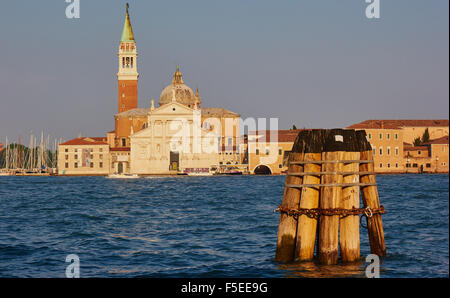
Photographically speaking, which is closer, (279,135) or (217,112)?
(279,135)

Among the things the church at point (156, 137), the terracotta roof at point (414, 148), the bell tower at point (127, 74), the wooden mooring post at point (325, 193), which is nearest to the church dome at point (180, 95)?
the church at point (156, 137)

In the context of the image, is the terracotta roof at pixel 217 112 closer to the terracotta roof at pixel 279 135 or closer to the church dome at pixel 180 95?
the church dome at pixel 180 95

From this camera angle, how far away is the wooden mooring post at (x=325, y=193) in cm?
781

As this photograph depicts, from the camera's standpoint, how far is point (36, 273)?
966cm

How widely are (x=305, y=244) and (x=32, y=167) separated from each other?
89.9 m

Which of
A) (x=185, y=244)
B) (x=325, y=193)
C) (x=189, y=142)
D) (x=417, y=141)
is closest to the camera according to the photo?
(x=325, y=193)

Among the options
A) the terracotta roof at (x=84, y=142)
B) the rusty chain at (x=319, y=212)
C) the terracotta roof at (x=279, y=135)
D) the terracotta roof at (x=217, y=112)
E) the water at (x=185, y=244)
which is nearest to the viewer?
the rusty chain at (x=319, y=212)

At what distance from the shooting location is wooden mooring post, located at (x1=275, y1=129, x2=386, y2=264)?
7.81 meters

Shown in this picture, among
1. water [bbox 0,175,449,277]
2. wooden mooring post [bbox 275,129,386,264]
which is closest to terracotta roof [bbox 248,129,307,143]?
water [bbox 0,175,449,277]

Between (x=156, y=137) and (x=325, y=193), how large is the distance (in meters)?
71.0

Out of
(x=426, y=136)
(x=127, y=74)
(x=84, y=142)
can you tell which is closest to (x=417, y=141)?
(x=426, y=136)

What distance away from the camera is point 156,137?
78.2 metres

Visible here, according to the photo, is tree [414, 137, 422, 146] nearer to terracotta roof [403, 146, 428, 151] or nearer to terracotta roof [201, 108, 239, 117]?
terracotta roof [403, 146, 428, 151]

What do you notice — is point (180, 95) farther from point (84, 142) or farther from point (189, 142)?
point (84, 142)
